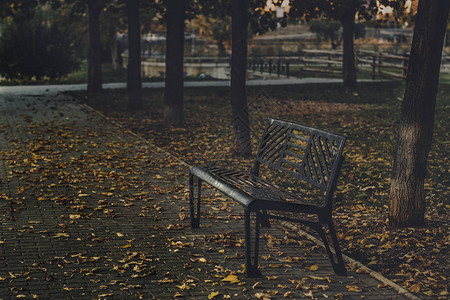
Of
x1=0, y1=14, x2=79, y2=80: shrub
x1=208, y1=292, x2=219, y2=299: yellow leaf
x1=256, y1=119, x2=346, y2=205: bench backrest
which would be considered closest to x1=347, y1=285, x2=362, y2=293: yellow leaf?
x1=256, y1=119, x2=346, y2=205: bench backrest

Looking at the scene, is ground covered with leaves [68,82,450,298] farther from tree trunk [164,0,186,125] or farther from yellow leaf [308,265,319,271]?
yellow leaf [308,265,319,271]

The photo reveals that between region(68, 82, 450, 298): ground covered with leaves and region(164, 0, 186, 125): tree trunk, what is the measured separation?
359 mm

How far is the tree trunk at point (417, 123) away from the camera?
6969 millimetres

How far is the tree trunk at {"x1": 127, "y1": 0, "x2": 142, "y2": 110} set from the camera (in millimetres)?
17359

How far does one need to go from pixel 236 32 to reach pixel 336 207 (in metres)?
3.88

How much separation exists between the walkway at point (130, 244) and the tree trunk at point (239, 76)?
1.24 metres

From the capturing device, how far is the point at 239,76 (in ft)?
37.3

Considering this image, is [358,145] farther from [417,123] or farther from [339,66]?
[339,66]

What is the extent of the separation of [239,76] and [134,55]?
6.76 m

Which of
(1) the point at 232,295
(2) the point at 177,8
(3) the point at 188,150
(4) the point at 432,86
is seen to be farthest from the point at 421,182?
(2) the point at 177,8

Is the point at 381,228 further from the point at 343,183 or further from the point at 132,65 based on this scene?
the point at 132,65

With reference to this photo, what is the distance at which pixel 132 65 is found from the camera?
17.7 meters

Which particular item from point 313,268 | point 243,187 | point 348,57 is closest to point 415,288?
point 313,268

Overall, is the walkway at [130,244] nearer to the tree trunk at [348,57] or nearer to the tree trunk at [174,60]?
the tree trunk at [174,60]
